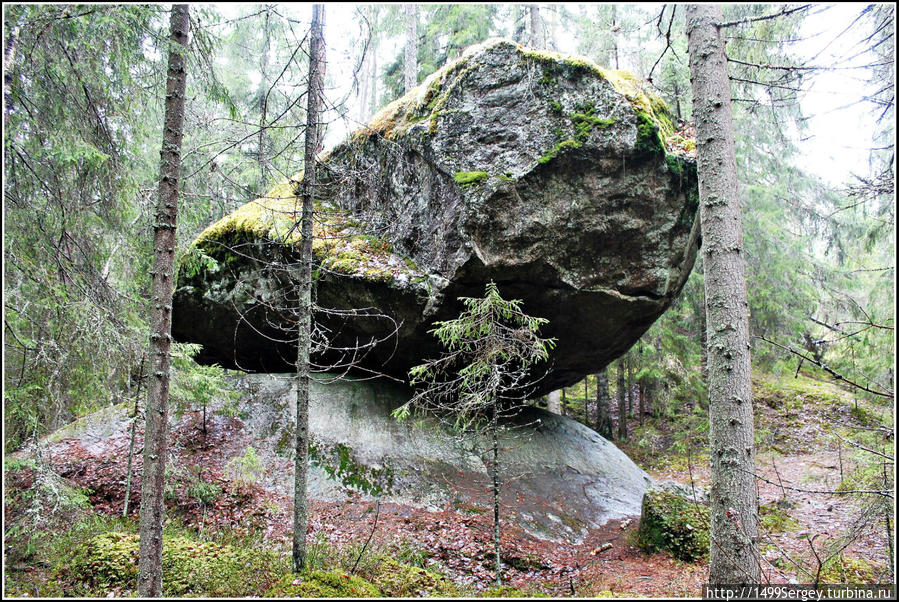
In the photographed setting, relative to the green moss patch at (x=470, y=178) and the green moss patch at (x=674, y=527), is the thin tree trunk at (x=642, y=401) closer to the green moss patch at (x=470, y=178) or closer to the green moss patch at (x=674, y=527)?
the green moss patch at (x=674, y=527)

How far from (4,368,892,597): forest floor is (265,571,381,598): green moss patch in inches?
11.5

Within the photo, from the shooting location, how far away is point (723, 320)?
4312mm

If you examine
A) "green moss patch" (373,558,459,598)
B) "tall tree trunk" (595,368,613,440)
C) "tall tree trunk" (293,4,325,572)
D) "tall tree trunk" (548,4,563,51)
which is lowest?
"green moss patch" (373,558,459,598)

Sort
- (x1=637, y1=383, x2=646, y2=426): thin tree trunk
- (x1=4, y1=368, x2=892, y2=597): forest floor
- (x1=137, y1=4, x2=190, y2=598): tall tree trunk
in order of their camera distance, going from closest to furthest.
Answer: (x1=137, y1=4, x2=190, y2=598): tall tree trunk, (x1=4, y1=368, x2=892, y2=597): forest floor, (x1=637, y1=383, x2=646, y2=426): thin tree trunk

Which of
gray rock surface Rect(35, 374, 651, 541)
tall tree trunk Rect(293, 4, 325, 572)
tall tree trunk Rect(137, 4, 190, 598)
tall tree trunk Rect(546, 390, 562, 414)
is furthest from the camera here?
tall tree trunk Rect(546, 390, 562, 414)

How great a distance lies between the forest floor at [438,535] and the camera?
5.03 meters

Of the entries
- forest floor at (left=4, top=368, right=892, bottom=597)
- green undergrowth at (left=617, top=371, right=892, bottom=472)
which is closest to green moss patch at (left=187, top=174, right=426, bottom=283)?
forest floor at (left=4, top=368, right=892, bottom=597)

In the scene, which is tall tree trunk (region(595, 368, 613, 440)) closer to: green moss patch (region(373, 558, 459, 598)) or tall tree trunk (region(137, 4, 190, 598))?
green moss patch (region(373, 558, 459, 598))

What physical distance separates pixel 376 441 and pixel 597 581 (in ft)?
13.6

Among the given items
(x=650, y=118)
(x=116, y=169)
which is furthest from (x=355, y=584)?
(x=650, y=118)

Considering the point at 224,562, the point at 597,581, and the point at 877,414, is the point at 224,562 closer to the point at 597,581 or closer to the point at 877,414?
the point at 597,581

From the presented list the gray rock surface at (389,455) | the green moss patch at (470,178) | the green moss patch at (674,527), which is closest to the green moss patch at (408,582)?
the gray rock surface at (389,455)

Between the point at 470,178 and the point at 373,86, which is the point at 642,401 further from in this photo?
the point at 373,86

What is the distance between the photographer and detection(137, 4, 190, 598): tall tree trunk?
4027 millimetres
